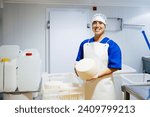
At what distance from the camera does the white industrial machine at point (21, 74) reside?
2.06 meters

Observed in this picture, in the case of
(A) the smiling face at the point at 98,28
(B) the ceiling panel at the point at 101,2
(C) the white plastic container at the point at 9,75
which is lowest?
(C) the white plastic container at the point at 9,75

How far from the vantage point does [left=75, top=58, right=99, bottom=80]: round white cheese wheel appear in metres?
1.81

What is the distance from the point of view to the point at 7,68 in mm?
2055

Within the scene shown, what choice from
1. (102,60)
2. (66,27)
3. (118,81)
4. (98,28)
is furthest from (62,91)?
(66,27)

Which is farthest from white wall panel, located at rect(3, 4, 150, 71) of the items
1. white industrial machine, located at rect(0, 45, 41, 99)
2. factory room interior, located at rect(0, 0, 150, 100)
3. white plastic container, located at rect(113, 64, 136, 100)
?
white industrial machine, located at rect(0, 45, 41, 99)

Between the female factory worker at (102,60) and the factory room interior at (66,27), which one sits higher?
the factory room interior at (66,27)

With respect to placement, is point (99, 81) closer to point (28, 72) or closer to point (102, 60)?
point (102, 60)

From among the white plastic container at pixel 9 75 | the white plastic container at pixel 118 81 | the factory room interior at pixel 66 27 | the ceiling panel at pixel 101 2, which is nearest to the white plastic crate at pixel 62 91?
the white plastic container at pixel 9 75

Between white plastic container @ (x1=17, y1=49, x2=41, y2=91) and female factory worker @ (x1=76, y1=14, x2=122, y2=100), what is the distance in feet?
1.66

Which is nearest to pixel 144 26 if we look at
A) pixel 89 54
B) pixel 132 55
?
pixel 132 55

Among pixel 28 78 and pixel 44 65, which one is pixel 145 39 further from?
pixel 28 78

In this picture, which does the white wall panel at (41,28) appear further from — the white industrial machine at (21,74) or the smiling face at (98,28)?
the smiling face at (98,28)

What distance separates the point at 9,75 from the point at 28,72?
0.60 feet

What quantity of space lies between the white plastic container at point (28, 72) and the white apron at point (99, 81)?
510 mm
